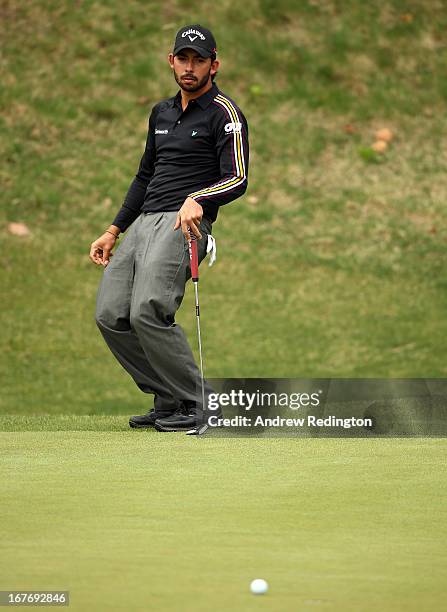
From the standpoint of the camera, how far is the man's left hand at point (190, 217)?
5.73m

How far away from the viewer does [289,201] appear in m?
15.6

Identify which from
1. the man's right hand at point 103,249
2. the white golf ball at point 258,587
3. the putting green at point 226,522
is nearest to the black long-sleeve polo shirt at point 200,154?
the man's right hand at point 103,249

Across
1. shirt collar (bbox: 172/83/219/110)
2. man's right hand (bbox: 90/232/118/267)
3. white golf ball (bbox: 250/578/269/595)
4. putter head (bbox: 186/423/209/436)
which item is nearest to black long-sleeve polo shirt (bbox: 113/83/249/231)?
shirt collar (bbox: 172/83/219/110)

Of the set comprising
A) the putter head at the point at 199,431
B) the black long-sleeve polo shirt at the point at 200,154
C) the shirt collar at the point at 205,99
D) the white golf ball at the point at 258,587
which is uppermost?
the shirt collar at the point at 205,99

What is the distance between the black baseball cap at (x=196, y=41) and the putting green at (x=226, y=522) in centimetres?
171

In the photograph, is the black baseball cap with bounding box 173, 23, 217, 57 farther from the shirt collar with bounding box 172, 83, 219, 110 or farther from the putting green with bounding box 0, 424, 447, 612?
the putting green with bounding box 0, 424, 447, 612

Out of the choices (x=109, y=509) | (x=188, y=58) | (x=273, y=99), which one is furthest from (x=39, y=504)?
(x=273, y=99)

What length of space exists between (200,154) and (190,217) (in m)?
0.43

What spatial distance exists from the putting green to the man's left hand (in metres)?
0.91

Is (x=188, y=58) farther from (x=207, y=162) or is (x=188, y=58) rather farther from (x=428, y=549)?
(x=428, y=549)

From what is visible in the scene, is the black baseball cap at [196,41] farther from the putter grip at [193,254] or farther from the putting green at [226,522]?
the putting green at [226,522]

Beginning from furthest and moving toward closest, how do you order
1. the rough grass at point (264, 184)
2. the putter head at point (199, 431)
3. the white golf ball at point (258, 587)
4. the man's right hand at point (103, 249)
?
the rough grass at point (264, 184), the man's right hand at point (103, 249), the putter head at point (199, 431), the white golf ball at point (258, 587)

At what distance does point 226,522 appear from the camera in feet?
12.1

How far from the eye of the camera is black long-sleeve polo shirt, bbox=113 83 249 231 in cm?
591
